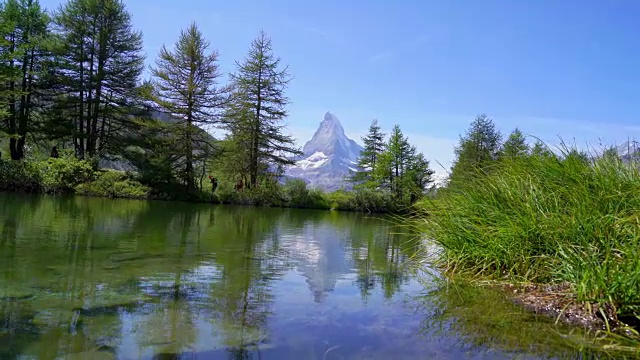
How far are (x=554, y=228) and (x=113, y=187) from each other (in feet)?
72.8

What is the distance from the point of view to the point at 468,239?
20.0 ft

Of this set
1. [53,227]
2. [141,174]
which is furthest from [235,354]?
[141,174]

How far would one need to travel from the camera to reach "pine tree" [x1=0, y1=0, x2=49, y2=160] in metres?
25.5

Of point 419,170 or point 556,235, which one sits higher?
point 419,170

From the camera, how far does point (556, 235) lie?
15.9 ft

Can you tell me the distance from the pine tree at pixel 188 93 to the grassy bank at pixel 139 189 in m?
1.84

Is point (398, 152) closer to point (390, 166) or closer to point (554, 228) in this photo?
point (390, 166)

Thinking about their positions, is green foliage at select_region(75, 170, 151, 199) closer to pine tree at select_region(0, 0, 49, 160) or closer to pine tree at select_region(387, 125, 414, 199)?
pine tree at select_region(0, 0, 49, 160)

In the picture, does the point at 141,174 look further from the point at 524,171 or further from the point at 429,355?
the point at 429,355

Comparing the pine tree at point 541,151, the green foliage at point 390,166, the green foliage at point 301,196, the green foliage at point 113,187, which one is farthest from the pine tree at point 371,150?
the pine tree at point 541,151

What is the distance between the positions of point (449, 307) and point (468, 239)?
190cm

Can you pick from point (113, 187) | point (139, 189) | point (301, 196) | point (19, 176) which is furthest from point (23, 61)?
point (301, 196)

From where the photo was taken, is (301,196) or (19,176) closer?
(19,176)

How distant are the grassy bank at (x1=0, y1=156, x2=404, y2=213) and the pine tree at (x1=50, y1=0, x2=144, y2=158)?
11.8 feet
